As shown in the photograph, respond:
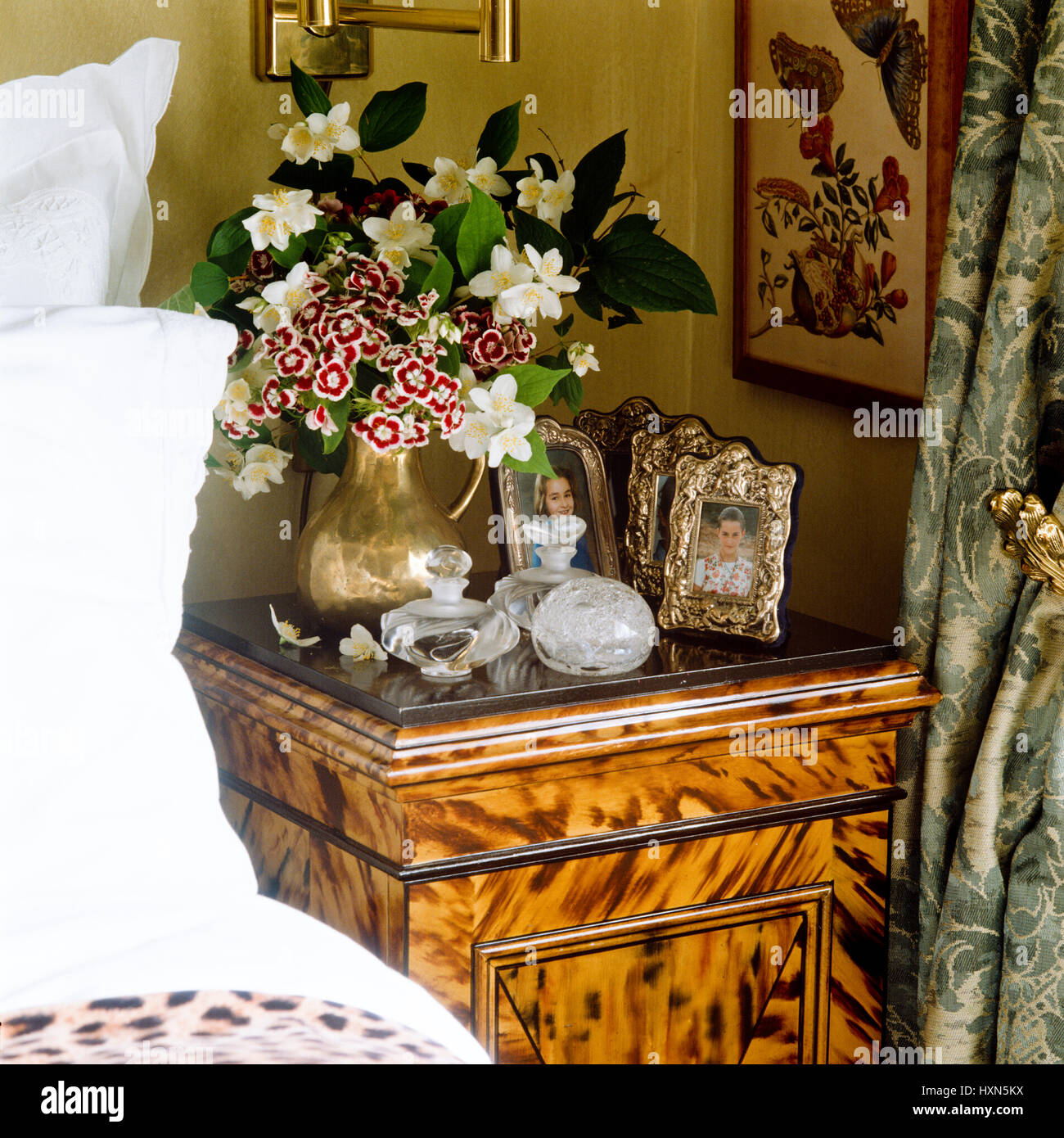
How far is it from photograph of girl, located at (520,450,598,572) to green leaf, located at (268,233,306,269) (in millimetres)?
316

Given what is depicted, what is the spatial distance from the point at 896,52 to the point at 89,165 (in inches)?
33.1

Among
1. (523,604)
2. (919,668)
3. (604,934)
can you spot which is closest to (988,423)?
(919,668)

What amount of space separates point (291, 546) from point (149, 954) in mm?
808

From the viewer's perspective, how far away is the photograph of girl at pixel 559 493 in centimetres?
143

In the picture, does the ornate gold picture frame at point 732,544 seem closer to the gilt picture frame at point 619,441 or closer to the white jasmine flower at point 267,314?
the gilt picture frame at point 619,441

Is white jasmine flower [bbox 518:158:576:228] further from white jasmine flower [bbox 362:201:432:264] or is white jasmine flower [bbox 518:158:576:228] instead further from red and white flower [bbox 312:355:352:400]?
red and white flower [bbox 312:355:352:400]

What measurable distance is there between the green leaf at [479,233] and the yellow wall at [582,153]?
39 cm

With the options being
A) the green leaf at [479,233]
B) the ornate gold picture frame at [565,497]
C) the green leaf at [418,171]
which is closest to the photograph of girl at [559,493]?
the ornate gold picture frame at [565,497]

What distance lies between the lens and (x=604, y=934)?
1.22 meters

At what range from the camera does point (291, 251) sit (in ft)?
4.22

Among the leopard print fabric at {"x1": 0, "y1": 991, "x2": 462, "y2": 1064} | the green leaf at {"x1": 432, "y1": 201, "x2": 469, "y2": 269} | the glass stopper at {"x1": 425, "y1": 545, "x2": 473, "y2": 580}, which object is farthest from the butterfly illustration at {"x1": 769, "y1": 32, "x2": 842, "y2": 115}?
the leopard print fabric at {"x1": 0, "y1": 991, "x2": 462, "y2": 1064}

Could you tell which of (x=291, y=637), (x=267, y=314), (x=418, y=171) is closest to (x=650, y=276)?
(x=418, y=171)

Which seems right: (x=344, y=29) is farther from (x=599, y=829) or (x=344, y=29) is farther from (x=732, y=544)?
(x=599, y=829)

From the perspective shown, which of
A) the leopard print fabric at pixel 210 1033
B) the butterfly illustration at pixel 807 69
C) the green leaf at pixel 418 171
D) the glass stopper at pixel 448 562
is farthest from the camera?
the butterfly illustration at pixel 807 69
